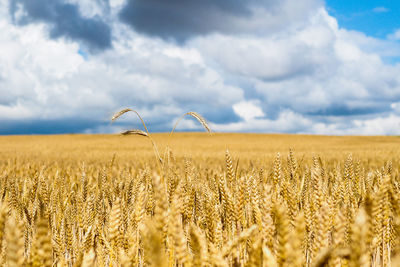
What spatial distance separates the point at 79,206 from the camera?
2439 millimetres

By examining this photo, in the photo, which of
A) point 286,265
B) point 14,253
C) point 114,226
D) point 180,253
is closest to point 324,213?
point 286,265

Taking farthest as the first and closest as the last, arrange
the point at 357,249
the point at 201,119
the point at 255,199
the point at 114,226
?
1. the point at 201,119
2. the point at 255,199
3. the point at 114,226
4. the point at 357,249

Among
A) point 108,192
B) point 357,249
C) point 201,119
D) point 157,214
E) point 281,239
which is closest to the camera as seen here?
point 357,249

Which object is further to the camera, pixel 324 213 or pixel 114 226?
pixel 114 226

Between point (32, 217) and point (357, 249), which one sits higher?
point (357, 249)

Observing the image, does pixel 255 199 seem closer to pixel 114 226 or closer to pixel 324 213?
pixel 324 213

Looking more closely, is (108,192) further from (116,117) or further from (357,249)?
(357,249)

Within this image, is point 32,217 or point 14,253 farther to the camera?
point 32,217

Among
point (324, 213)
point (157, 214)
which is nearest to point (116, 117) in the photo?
point (157, 214)

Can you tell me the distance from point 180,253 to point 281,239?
10.2 inches

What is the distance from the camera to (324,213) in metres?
0.96

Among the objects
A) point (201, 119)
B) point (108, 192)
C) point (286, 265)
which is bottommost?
point (108, 192)

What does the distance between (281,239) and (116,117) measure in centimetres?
180

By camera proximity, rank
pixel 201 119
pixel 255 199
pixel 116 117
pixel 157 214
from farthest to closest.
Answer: pixel 116 117 < pixel 201 119 < pixel 255 199 < pixel 157 214
